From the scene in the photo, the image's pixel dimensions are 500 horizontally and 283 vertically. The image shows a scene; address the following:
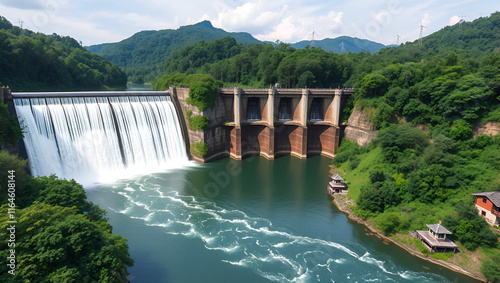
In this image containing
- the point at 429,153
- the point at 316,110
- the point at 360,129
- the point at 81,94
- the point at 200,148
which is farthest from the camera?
the point at 316,110

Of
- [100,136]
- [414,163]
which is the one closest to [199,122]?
[100,136]

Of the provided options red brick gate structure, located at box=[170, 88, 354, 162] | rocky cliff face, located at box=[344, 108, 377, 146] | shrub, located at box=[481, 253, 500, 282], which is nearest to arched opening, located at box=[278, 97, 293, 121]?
red brick gate structure, located at box=[170, 88, 354, 162]

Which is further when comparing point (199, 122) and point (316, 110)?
point (316, 110)

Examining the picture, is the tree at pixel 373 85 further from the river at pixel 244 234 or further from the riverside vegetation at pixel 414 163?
the river at pixel 244 234

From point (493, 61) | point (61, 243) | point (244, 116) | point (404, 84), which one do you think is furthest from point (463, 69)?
point (61, 243)

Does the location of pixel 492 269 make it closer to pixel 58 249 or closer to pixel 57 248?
pixel 58 249

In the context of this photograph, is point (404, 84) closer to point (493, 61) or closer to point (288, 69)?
point (493, 61)

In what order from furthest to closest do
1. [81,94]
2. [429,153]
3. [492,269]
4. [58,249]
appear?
[81,94], [429,153], [492,269], [58,249]

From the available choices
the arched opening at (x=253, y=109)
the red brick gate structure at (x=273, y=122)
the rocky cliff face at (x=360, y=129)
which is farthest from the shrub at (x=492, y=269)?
the arched opening at (x=253, y=109)
